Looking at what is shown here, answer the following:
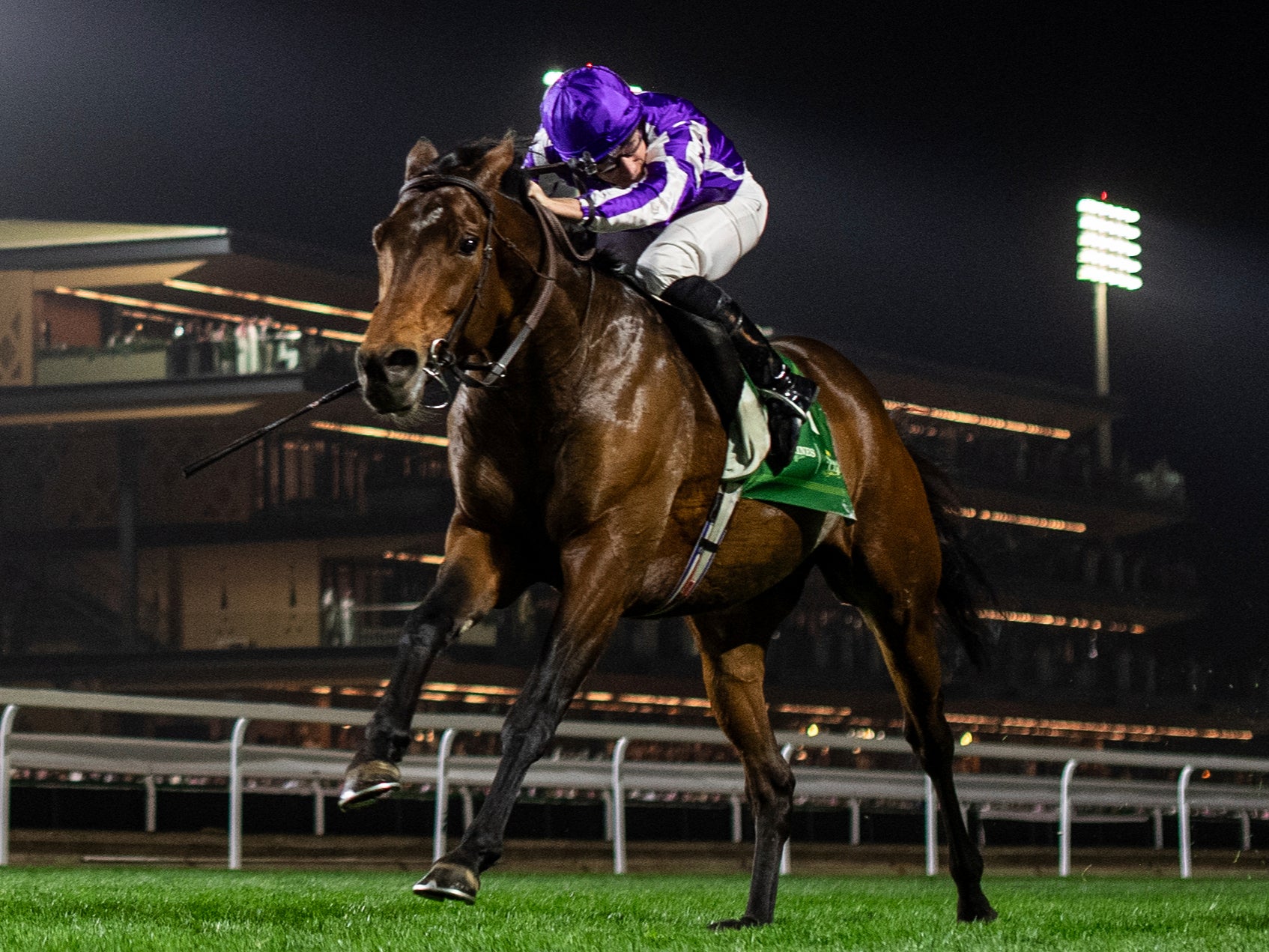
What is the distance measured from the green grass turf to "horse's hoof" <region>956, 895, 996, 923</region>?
0.06 m

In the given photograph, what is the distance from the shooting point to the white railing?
869 centimetres

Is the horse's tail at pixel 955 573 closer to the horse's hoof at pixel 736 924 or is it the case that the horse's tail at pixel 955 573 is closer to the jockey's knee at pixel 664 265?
the jockey's knee at pixel 664 265

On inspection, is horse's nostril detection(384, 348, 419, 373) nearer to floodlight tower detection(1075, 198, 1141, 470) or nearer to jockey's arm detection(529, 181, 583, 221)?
jockey's arm detection(529, 181, 583, 221)

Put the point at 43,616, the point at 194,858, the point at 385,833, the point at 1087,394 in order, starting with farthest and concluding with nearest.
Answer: the point at 1087,394
the point at 43,616
the point at 385,833
the point at 194,858

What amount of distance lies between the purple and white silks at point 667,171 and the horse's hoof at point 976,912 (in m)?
2.05

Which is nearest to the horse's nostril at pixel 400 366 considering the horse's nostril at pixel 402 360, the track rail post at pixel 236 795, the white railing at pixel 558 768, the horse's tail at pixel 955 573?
the horse's nostril at pixel 402 360

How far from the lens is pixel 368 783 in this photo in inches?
141

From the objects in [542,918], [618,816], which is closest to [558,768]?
[618,816]

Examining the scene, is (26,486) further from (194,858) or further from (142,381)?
(194,858)

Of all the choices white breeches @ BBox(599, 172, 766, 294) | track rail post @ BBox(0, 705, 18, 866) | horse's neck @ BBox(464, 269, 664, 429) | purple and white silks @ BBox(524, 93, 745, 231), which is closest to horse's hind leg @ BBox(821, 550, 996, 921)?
white breeches @ BBox(599, 172, 766, 294)

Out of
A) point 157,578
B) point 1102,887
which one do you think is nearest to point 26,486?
point 157,578

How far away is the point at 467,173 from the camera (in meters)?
4.03

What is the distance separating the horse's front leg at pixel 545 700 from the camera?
11.8 ft

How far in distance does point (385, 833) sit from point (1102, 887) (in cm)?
469
